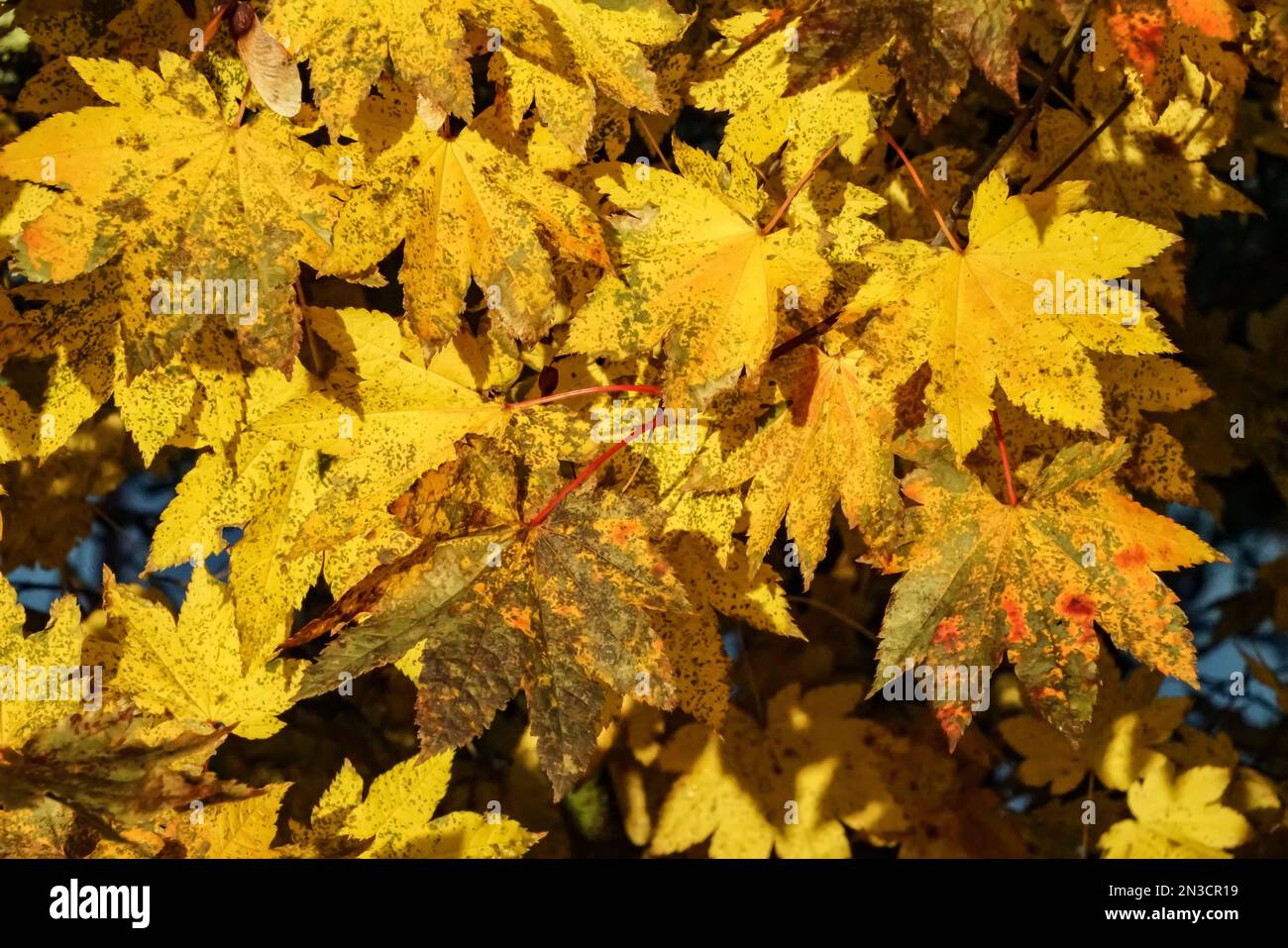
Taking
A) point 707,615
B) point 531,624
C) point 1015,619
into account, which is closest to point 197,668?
point 531,624

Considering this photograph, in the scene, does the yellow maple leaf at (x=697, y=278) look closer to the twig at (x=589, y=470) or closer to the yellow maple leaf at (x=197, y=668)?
the twig at (x=589, y=470)

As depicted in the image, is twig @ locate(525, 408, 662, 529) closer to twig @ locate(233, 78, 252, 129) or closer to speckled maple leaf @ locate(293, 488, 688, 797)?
speckled maple leaf @ locate(293, 488, 688, 797)

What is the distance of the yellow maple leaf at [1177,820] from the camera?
1846 mm

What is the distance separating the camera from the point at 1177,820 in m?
1.86

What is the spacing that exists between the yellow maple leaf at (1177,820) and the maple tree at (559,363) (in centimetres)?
68

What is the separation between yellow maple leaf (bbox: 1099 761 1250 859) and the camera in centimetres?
185

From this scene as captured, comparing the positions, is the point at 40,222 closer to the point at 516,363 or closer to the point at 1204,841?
the point at 516,363

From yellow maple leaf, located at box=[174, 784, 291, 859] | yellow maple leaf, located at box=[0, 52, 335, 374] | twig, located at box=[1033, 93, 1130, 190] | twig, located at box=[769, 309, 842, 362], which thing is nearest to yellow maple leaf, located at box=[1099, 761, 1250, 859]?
twig, located at box=[1033, 93, 1130, 190]

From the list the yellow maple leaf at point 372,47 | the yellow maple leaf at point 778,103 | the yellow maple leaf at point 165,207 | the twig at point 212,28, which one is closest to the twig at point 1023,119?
the yellow maple leaf at point 778,103

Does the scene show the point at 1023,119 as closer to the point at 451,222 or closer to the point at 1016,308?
the point at 1016,308

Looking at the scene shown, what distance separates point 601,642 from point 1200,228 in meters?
1.53

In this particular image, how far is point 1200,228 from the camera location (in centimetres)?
212

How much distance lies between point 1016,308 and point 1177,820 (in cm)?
109
